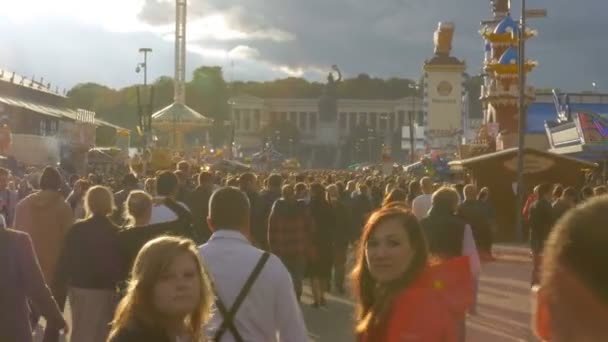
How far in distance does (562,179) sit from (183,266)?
2692cm

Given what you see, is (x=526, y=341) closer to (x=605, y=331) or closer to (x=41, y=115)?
(x=605, y=331)

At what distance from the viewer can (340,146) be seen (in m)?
169

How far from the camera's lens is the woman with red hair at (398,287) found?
403 cm

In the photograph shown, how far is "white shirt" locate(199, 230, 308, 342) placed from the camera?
535cm

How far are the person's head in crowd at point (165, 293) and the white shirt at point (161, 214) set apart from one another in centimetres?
428

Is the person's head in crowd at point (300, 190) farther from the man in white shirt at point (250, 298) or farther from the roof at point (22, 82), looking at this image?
the roof at point (22, 82)

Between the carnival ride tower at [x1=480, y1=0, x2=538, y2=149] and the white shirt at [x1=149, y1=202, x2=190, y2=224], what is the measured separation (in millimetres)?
49648

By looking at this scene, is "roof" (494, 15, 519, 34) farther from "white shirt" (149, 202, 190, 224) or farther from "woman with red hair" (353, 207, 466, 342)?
"woman with red hair" (353, 207, 466, 342)

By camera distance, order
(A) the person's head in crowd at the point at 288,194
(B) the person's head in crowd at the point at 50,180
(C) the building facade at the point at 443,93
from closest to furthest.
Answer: (B) the person's head in crowd at the point at 50,180
(A) the person's head in crowd at the point at 288,194
(C) the building facade at the point at 443,93

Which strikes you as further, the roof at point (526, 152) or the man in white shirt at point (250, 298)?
the roof at point (526, 152)

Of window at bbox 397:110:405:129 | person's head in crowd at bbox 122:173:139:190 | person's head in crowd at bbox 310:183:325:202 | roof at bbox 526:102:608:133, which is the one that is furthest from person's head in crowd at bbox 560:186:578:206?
window at bbox 397:110:405:129

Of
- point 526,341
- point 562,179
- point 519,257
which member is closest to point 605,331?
point 526,341

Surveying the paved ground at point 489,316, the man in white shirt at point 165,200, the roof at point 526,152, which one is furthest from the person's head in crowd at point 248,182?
the roof at point 526,152

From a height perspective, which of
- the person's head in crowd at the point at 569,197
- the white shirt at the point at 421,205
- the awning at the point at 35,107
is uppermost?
the awning at the point at 35,107
